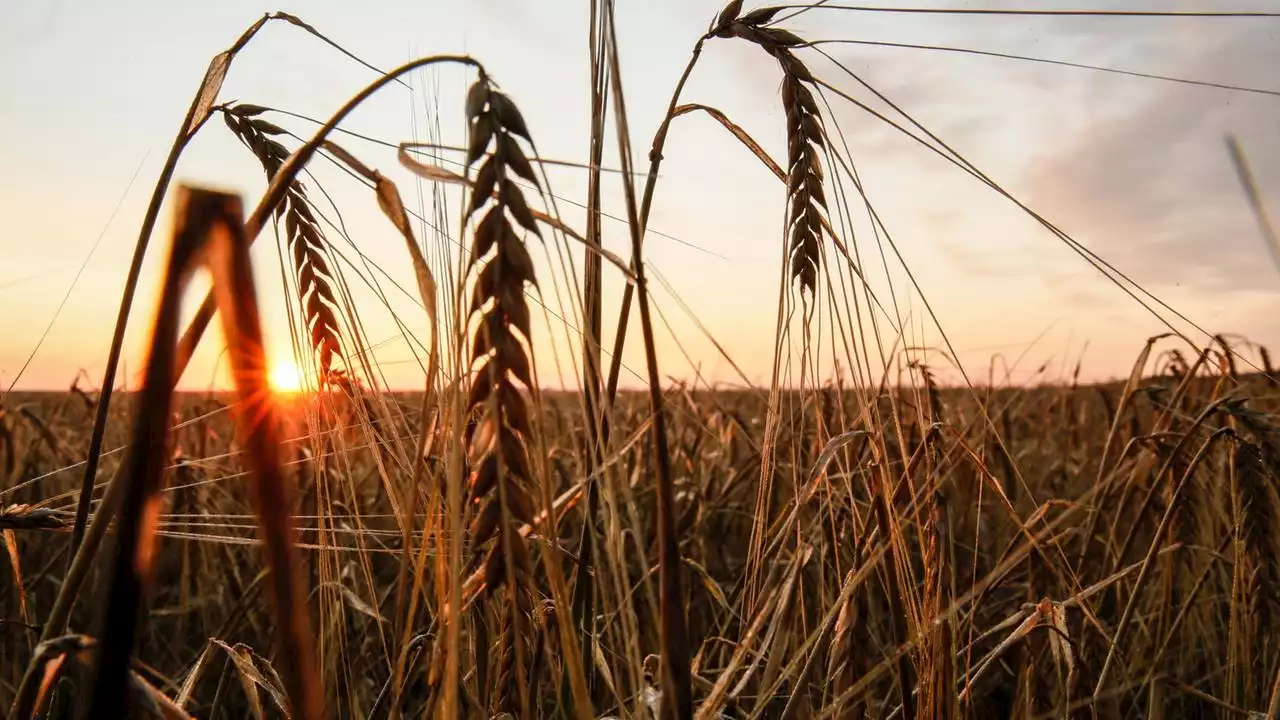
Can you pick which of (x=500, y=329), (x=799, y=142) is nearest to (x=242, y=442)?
(x=500, y=329)

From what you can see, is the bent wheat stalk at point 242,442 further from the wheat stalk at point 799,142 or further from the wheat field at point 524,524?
the wheat stalk at point 799,142

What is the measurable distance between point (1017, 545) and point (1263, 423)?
26.8 inches

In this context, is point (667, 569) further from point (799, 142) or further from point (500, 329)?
point (799, 142)

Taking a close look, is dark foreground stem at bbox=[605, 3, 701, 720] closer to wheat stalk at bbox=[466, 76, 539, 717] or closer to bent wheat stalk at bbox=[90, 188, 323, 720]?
wheat stalk at bbox=[466, 76, 539, 717]

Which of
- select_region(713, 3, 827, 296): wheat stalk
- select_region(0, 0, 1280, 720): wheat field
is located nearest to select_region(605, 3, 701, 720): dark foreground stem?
select_region(0, 0, 1280, 720): wheat field

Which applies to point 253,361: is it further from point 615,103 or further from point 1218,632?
point 1218,632

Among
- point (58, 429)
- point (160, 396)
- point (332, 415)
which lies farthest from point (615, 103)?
point (58, 429)

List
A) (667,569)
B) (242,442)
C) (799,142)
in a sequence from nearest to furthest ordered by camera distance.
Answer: (242,442) < (667,569) < (799,142)

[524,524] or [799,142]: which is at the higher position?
[799,142]

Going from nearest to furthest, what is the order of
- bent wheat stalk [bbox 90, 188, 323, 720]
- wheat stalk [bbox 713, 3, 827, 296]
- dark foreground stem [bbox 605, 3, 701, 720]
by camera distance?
1. bent wheat stalk [bbox 90, 188, 323, 720]
2. dark foreground stem [bbox 605, 3, 701, 720]
3. wheat stalk [bbox 713, 3, 827, 296]

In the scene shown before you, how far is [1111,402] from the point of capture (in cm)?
362

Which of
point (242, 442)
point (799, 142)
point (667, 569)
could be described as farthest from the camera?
point (799, 142)

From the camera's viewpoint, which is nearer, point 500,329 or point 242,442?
point 242,442

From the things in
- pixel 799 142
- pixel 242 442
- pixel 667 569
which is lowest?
pixel 667 569
